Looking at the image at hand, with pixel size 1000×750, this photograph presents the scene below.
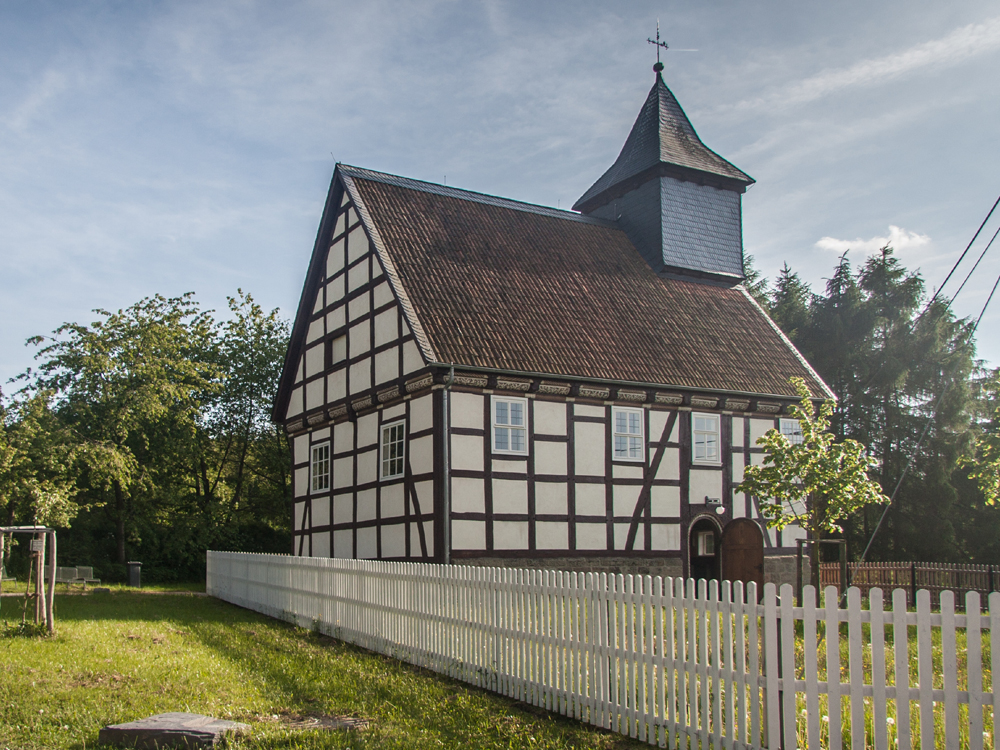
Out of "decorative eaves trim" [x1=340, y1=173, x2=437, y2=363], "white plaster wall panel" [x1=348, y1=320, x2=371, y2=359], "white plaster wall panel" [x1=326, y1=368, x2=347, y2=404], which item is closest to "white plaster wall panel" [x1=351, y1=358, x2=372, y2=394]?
"white plaster wall panel" [x1=348, y1=320, x2=371, y2=359]

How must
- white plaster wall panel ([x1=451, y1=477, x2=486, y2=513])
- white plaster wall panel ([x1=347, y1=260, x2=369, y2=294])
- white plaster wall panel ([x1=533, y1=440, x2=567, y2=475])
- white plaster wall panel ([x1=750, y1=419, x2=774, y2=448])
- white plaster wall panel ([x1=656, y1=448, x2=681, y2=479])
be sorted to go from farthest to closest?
1. white plaster wall panel ([x1=750, y1=419, x2=774, y2=448])
2. white plaster wall panel ([x1=347, y1=260, x2=369, y2=294])
3. white plaster wall panel ([x1=656, y1=448, x2=681, y2=479])
4. white plaster wall panel ([x1=533, y1=440, x2=567, y2=475])
5. white plaster wall panel ([x1=451, y1=477, x2=486, y2=513])

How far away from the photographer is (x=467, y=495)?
18.3 metres

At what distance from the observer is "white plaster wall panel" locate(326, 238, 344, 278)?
76.1 ft

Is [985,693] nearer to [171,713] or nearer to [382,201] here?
[171,713]

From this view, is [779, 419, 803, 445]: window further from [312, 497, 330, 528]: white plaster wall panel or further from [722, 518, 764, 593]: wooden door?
[312, 497, 330, 528]: white plaster wall panel

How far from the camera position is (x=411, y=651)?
1174 centimetres

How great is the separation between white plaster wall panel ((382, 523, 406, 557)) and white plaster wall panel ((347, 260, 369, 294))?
583cm

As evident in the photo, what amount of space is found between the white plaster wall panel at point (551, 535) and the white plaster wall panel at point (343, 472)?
5191 millimetres

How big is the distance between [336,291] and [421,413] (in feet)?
19.3

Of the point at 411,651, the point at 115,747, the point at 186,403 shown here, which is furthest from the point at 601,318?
the point at 186,403

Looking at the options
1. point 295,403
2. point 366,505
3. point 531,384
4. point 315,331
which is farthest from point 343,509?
point 531,384

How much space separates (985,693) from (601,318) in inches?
655

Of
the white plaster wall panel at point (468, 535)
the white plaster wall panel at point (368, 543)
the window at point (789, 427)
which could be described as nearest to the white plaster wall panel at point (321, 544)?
the white plaster wall panel at point (368, 543)

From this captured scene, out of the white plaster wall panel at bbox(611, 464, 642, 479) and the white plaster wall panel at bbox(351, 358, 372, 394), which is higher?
the white plaster wall panel at bbox(351, 358, 372, 394)
